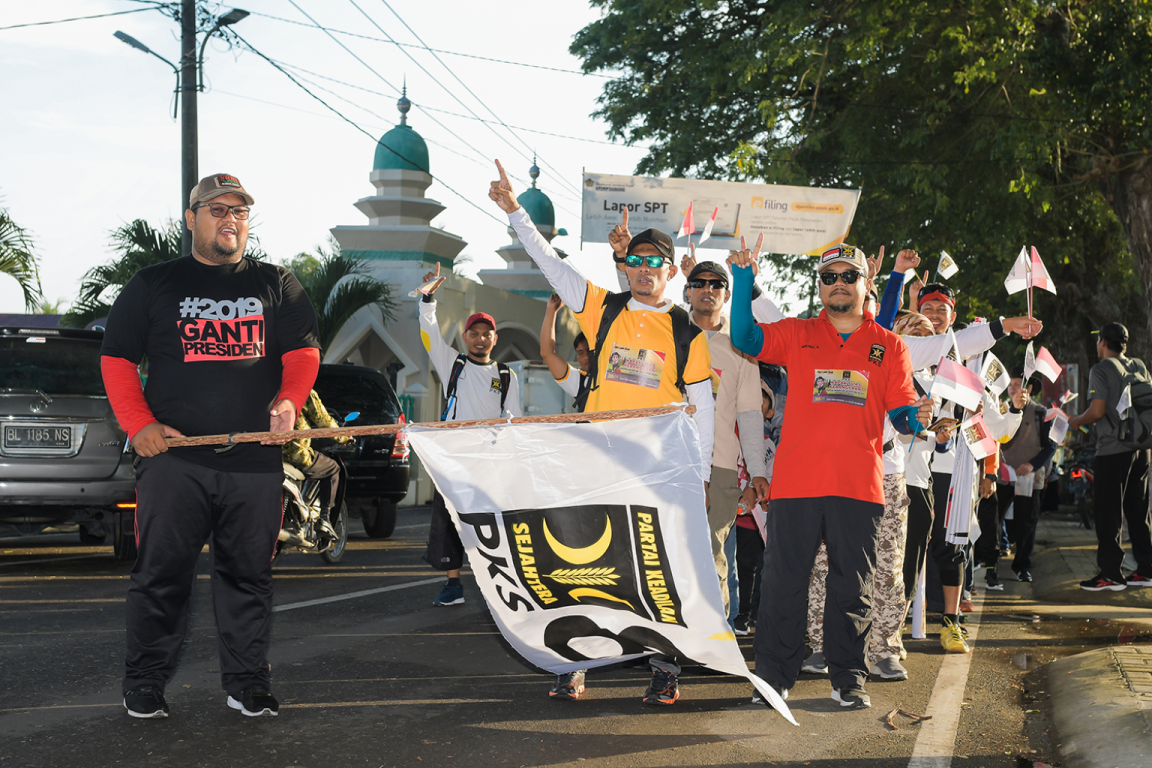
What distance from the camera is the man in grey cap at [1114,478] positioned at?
938 centimetres

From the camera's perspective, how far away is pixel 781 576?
5.32 m

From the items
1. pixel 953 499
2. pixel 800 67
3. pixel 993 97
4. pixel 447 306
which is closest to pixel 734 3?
pixel 800 67

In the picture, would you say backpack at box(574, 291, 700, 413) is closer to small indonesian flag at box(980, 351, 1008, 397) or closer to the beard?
the beard

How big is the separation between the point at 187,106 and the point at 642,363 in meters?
13.3

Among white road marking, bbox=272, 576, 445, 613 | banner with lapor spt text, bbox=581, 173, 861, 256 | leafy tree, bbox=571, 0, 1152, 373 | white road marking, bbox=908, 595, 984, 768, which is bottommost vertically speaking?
white road marking, bbox=272, 576, 445, 613

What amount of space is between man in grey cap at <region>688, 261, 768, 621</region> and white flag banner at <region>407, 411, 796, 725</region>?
1285 mm

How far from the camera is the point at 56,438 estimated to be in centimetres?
899

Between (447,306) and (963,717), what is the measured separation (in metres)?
18.4

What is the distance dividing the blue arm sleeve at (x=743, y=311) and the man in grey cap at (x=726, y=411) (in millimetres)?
609

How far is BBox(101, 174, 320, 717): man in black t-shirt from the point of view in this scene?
469cm

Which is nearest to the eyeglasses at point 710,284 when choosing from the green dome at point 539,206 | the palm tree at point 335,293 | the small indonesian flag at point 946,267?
the small indonesian flag at point 946,267

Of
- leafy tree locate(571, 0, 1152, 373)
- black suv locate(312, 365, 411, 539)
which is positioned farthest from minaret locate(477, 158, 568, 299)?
black suv locate(312, 365, 411, 539)

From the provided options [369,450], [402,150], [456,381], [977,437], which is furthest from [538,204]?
[977,437]

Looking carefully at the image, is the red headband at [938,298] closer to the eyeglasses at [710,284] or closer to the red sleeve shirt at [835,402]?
the eyeglasses at [710,284]
